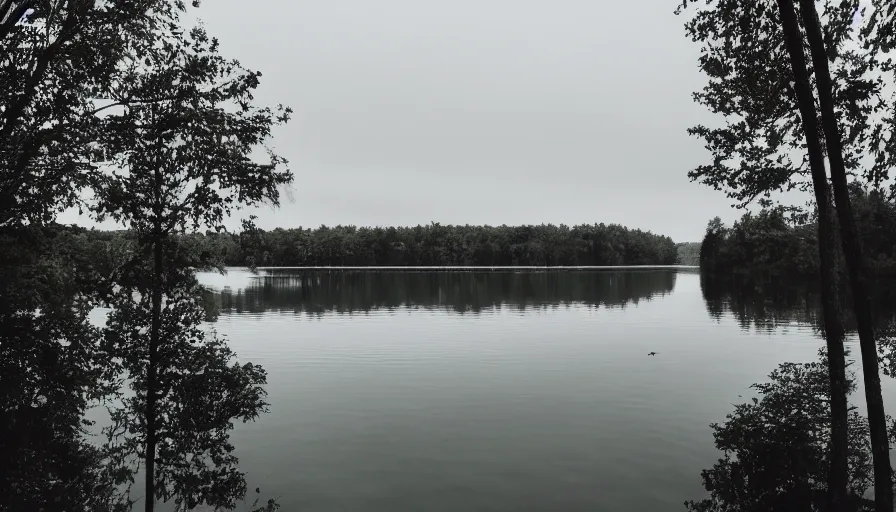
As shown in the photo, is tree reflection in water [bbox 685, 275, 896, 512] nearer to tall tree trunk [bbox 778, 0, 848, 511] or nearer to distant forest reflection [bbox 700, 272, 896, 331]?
tall tree trunk [bbox 778, 0, 848, 511]

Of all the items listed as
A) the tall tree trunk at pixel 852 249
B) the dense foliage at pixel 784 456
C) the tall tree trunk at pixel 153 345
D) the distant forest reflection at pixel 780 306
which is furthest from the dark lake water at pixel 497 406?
the tall tree trunk at pixel 852 249

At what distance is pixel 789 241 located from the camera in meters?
16.6

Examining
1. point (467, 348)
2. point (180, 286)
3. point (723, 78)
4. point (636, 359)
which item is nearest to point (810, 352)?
point (636, 359)

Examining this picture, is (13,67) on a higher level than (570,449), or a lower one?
higher

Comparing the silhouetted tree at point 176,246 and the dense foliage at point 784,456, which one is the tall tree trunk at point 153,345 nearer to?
the silhouetted tree at point 176,246

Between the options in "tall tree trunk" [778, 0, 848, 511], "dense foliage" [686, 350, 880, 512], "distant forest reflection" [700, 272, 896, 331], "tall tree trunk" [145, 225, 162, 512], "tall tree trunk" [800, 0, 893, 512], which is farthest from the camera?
"distant forest reflection" [700, 272, 896, 331]

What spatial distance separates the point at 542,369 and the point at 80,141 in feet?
78.6

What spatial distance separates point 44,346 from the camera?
14336 millimetres

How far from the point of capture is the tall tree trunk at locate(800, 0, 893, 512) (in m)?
11.3

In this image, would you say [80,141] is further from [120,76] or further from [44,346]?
[44,346]

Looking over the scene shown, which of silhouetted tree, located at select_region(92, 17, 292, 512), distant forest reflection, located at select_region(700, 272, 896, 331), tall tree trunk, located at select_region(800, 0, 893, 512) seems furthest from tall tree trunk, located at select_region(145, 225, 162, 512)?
Result: distant forest reflection, located at select_region(700, 272, 896, 331)

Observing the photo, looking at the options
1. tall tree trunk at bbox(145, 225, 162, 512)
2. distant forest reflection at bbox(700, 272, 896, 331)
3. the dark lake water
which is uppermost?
tall tree trunk at bbox(145, 225, 162, 512)

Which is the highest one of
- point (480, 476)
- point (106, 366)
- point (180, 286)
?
point (180, 286)

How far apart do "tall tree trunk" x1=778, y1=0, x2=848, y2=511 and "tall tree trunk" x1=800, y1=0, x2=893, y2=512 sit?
0.47 m
